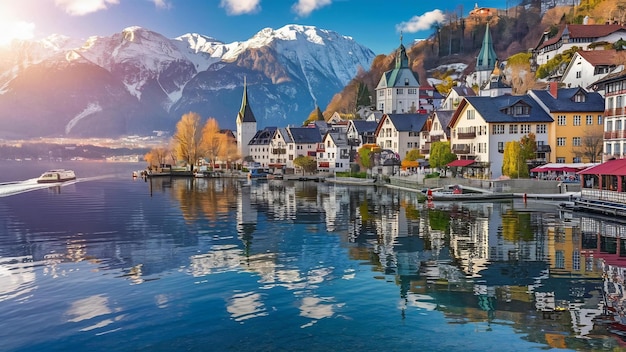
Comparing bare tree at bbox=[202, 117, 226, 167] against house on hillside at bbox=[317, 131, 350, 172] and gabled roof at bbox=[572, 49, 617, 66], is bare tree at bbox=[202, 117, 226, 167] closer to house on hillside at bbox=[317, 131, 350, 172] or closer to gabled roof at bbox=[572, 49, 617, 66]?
house on hillside at bbox=[317, 131, 350, 172]

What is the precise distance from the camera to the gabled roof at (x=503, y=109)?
82.4m

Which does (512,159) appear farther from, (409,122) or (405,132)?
(409,122)

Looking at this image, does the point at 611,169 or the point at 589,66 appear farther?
the point at 589,66

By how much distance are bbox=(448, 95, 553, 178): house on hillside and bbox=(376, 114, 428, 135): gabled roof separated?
83.9ft

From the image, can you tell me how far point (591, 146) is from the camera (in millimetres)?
78812

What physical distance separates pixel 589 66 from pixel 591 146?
30.6m

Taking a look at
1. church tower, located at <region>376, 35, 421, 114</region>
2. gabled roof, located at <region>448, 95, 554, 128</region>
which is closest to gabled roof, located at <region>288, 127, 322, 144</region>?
church tower, located at <region>376, 35, 421, 114</region>

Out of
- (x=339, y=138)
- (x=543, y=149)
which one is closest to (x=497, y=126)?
(x=543, y=149)

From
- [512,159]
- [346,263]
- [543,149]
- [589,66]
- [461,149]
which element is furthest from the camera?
[589,66]

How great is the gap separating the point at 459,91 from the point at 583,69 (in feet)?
93.7

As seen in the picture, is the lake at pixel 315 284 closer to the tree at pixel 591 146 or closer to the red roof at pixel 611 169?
the red roof at pixel 611 169

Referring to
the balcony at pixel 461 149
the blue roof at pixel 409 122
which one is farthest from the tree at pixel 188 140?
the balcony at pixel 461 149

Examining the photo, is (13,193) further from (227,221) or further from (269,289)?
(269,289)

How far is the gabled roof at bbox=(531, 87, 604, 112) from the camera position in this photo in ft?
269
